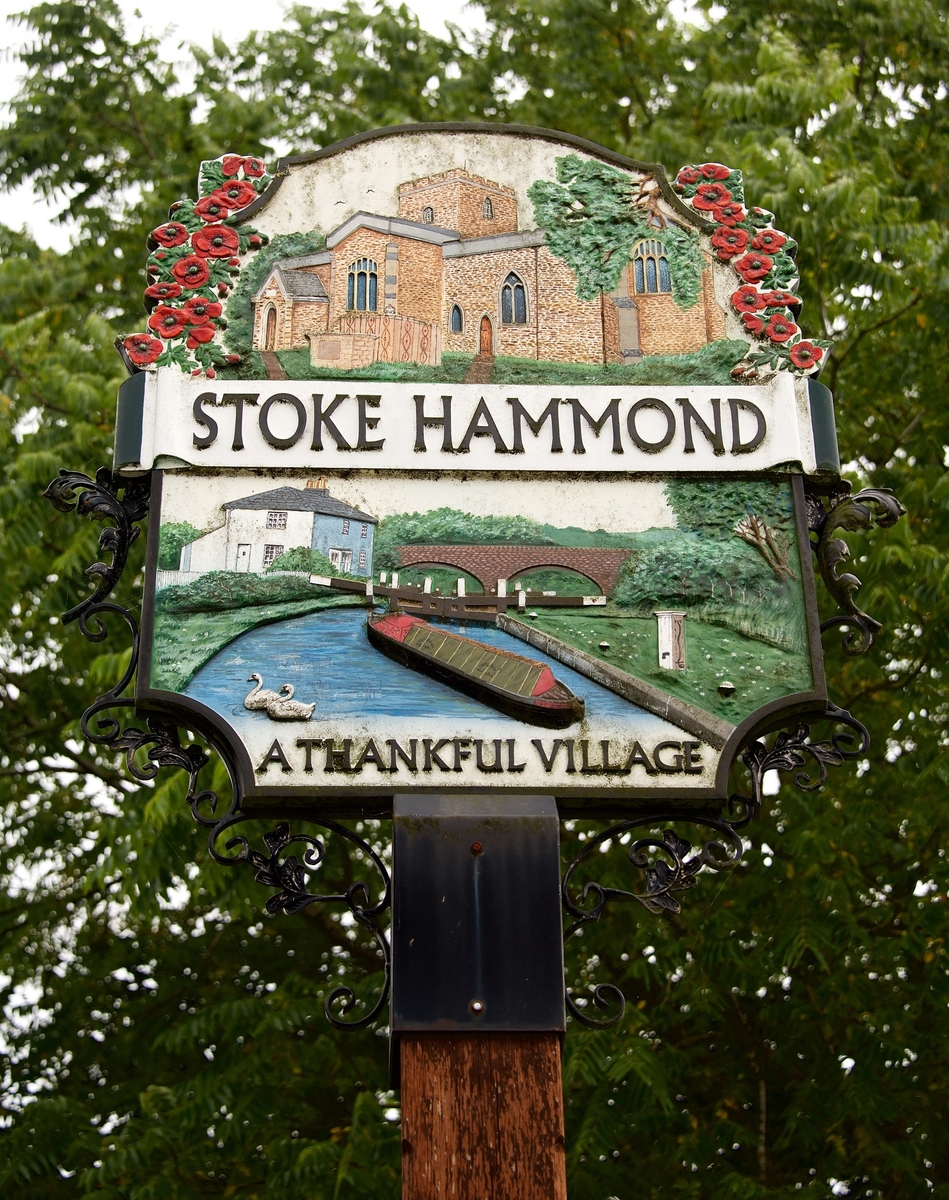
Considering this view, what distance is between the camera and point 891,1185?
9281 millimetres

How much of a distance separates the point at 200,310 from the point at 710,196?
2.30 metres

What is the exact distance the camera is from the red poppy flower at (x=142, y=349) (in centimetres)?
645

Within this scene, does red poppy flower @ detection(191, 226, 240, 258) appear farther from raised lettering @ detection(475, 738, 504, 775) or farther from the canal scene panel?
raised lettering @ detection(475, 738, 504, 775)

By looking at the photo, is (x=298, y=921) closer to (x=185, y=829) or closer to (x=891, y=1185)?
(x=185, y=829)

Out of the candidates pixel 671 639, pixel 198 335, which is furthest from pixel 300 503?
pixel 671 639

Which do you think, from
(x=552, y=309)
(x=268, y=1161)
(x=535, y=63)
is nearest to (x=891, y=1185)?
(x=268, y=1161)

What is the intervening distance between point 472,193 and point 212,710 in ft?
8.60

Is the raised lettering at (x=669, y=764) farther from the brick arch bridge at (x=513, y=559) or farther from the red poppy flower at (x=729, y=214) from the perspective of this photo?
the red poppy flower at (x=729, y=214)

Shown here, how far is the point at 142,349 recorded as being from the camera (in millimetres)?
6465

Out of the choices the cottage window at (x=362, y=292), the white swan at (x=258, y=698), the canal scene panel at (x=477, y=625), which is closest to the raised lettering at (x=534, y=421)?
the canal scene panel at (x=477, y=625)

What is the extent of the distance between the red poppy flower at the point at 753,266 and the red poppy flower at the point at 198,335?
2246 millimetres

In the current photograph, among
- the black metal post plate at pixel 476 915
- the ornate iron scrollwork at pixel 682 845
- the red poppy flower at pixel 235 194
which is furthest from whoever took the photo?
the red poppy flower at pixel 235 194

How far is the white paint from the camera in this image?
20.6ft

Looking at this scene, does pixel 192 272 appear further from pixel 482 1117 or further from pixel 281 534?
Answer: pixel 482 1117
